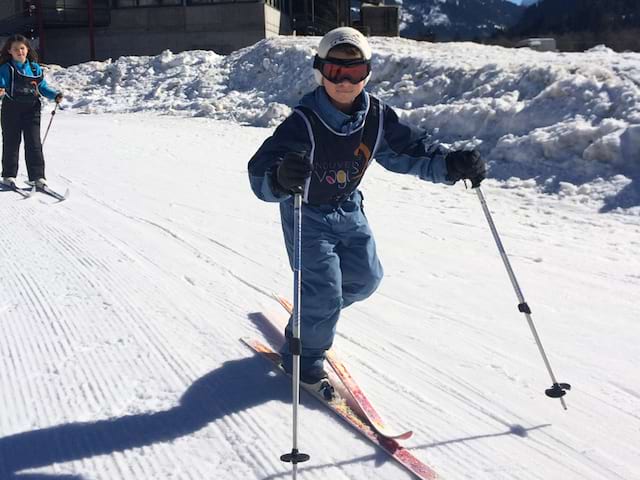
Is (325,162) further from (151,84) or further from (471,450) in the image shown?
(151,84)

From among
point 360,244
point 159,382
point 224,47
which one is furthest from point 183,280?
A: point 224,47

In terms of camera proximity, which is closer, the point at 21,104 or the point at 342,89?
the point at 342,89

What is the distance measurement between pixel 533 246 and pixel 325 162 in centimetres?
319

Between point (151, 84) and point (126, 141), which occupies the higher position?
point (151, 84)

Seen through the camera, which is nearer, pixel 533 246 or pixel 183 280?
pixel 183 280

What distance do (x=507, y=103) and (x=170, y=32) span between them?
24.3 metres

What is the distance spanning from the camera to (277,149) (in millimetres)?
2887

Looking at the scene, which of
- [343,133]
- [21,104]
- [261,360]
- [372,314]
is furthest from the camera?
[21,104]

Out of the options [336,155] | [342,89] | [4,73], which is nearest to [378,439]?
[336,155]

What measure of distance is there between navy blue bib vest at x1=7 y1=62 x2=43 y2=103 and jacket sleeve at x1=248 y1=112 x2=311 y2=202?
6009 mm

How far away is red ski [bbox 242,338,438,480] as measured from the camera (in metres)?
2.46

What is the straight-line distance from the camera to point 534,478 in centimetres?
244

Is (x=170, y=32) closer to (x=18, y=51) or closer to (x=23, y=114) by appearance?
(x=23, y=114)

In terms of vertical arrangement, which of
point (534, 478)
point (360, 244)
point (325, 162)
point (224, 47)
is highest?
point (224, 47)
